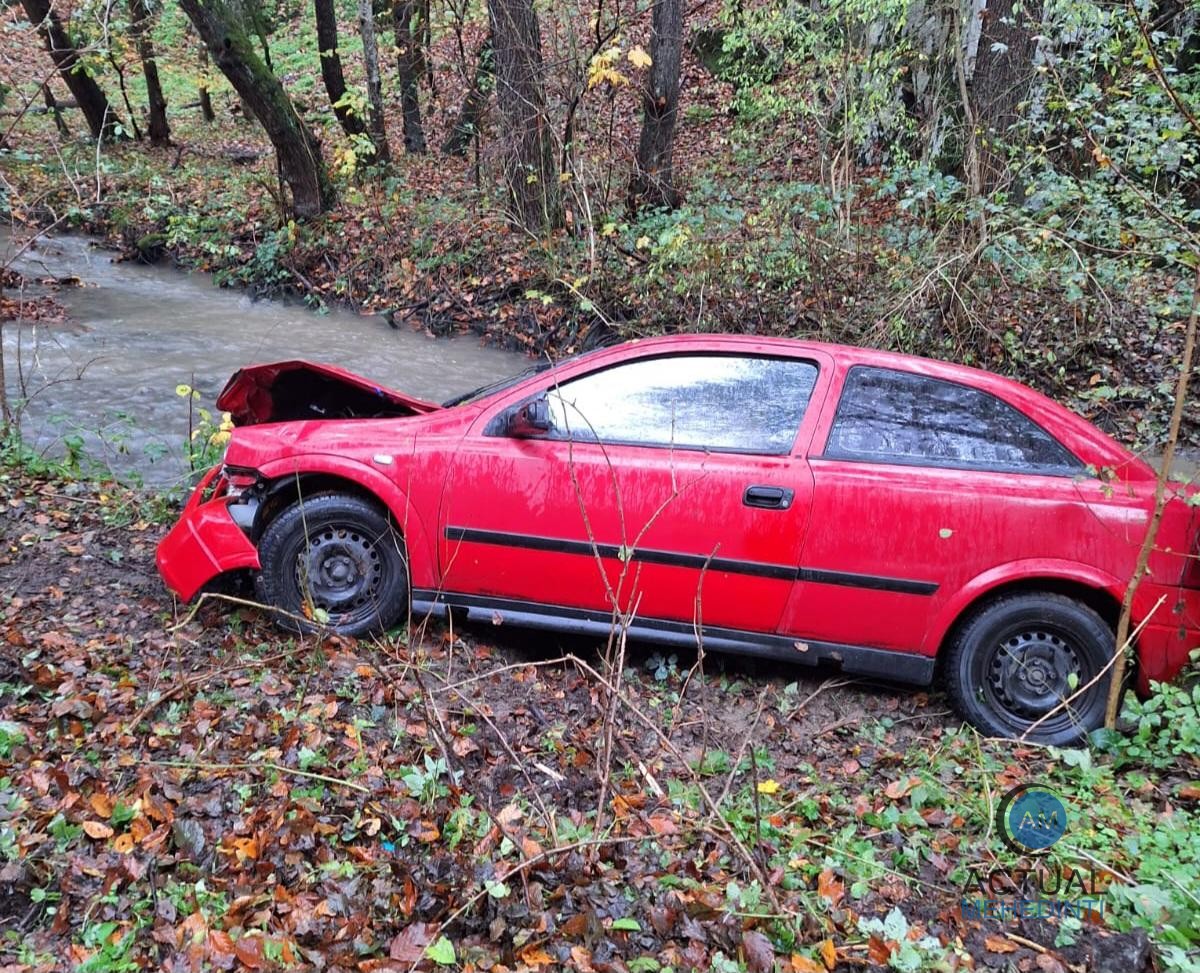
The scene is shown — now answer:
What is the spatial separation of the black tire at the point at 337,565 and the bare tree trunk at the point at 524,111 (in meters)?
7.29

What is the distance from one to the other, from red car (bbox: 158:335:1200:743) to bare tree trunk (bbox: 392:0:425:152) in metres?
12.3

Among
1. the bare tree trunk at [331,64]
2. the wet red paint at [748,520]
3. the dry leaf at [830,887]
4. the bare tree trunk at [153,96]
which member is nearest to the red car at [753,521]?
the wet red paint at [748,520]

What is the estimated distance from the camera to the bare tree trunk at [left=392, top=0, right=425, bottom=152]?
14773 mm

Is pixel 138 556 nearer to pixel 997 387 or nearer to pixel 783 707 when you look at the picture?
pixel 783 707

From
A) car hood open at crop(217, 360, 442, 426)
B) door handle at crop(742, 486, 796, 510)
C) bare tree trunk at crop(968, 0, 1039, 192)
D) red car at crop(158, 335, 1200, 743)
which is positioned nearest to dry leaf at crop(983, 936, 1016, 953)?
red car at crop(158, 335, 1200, 743)

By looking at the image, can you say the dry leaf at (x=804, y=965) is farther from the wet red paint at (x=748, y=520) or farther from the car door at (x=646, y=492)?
the car door at (x=646, y=492)

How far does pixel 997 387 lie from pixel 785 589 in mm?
1350

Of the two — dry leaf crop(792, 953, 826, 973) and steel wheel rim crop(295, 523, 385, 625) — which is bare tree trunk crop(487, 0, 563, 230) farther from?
dry leaf crop(792, 953, 826, 973)

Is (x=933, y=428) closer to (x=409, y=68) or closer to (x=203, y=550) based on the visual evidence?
(x=203, y=550)

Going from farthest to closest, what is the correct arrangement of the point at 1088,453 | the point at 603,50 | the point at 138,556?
the point at 603,50
the point at 138,556
the point at 1088,453

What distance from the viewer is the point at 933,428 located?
3953 millimetres

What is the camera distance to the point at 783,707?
409 centimetres

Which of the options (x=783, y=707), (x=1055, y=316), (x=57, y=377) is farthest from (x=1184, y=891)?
(x=57, y=377)

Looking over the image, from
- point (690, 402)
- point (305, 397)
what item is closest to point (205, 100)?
point (305, 397)
